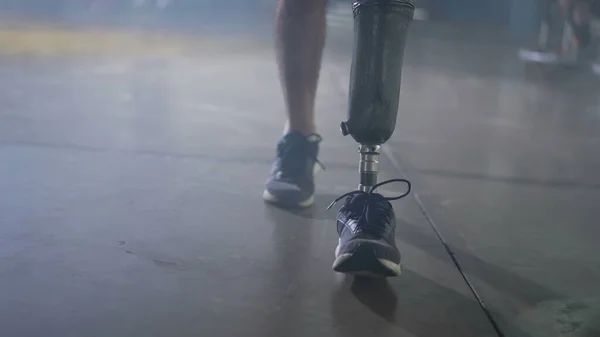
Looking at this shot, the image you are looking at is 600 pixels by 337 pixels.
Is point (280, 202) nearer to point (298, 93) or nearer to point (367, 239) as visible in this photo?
point (298, 93)

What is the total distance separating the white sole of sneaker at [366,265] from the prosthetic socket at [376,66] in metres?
0.19

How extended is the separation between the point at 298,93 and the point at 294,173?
0.17 metres

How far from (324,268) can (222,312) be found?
0.22 meters

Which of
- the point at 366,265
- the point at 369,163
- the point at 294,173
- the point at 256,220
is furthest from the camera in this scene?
Result: the point at 294,173

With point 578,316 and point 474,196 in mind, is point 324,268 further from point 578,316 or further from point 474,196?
point 474,196

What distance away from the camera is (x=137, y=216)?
1.24 meters

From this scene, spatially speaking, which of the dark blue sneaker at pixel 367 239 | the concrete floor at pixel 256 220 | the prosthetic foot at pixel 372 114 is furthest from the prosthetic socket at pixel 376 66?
the concrete floor at pixel 256 220

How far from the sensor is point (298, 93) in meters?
1.41

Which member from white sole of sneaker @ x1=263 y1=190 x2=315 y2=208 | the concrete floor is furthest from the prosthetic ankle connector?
white sole of sneaker @ x1=263 y1=190 x2=315 y2=208

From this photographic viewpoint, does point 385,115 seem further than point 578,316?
Yes

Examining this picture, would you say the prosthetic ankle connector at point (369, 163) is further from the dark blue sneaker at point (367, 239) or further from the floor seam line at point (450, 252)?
the floor seam line at point (450, 252)

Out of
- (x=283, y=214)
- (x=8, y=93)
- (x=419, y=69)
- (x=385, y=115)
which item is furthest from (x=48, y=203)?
(x=419, y=69)

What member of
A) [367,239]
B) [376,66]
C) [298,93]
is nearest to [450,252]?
[367,239]

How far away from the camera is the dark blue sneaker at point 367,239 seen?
98cm
